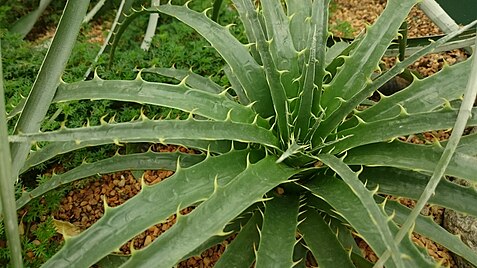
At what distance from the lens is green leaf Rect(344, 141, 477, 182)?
91cm

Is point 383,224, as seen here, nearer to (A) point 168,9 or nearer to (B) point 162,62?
(A) point 168,9

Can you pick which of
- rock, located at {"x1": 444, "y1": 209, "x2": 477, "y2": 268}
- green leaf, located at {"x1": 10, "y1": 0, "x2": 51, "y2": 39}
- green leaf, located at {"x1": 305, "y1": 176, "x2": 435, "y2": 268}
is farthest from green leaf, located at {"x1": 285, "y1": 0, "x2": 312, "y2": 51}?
green leaf, located at {"x1": 10, "y1": 0, "x2": 51, "y2": 39}

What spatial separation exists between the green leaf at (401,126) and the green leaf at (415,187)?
0.35ft

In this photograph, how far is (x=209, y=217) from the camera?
871mm

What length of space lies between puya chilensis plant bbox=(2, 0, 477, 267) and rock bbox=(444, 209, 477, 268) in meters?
0.36

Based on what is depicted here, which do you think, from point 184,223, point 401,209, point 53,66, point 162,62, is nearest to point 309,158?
point 401,209

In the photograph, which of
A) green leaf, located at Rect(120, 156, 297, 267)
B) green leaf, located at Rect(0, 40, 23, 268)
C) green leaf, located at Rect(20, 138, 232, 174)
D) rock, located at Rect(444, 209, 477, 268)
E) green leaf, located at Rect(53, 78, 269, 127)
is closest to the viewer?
green leaf, located at Rect(0, 40, 23, 268)

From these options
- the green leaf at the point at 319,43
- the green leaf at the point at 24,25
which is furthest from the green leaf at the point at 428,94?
the green leaf at the point at 24,25

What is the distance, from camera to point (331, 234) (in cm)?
103

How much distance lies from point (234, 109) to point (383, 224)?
43 cm

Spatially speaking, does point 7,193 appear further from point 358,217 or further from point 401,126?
point 401,126

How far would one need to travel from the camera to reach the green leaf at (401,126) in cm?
95

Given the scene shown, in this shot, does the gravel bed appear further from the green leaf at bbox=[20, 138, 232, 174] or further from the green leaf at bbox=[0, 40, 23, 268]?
the green leaf at bbox=[0, 40, 23, 268]

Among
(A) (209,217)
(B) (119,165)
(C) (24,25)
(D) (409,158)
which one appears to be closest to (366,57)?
(D) (409,158)
